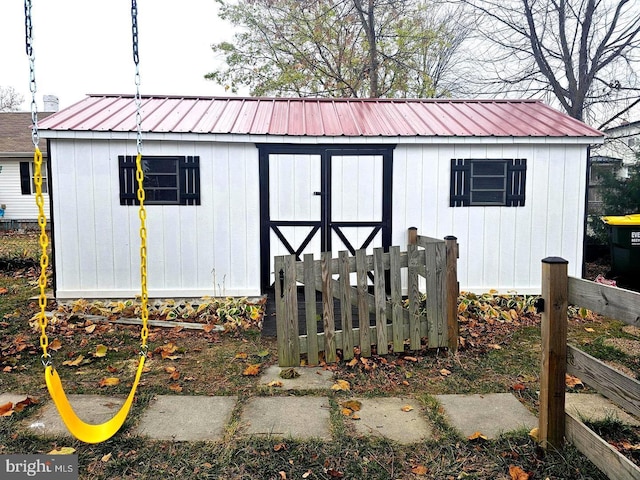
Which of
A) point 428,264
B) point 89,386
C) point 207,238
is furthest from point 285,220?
point 89,386

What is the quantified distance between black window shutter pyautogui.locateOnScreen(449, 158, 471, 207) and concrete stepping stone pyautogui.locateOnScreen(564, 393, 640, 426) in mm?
3567

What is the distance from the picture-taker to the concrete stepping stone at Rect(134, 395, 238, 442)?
111 inches

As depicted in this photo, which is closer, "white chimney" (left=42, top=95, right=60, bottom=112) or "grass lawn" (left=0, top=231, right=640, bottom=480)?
"grass lawn" (left=0, top=231, right=640, bottom=480)

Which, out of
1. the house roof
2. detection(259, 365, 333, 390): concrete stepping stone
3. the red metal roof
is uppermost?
the house roof

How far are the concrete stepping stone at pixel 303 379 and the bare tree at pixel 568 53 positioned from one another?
10594mm


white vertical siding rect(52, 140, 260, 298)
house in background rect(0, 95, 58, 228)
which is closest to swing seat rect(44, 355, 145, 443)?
white vertical siding rect(52, 140, 260, 298)

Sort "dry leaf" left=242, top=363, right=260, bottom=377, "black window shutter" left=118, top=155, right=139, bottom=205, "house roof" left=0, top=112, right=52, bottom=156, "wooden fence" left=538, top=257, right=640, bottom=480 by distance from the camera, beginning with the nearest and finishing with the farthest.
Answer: "wooden fence" left=538, top=257, right=640, bottom=480 < "dry leaf" left=242, top=363, right=260, bottom=377 < "black window shutter" left=118, top=155, right=139, bottom=205 < "house roof" left=0, top=112, right=52, bottom=156

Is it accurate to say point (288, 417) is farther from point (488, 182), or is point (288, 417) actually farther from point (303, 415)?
point (488, 182)

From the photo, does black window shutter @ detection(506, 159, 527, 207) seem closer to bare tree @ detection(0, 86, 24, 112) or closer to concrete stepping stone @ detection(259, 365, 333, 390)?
concrete stepping stone @ detection(259, 365, 333, 390)

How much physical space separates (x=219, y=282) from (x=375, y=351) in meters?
2.89

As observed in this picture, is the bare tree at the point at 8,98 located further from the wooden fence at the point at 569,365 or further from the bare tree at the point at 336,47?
the wooden fence at the point at 569,365

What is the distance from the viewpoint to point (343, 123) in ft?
22.5

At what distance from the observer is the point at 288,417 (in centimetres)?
308

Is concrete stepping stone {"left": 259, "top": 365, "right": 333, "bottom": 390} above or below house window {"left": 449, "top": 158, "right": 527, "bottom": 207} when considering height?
below
